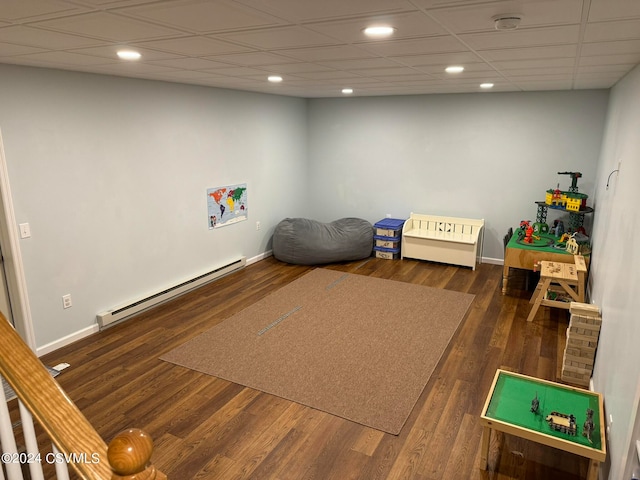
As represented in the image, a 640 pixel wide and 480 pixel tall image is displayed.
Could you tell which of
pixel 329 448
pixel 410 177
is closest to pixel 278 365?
pixel 329 448

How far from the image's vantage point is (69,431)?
2.87 ft

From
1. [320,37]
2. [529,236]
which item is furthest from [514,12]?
[529,236]

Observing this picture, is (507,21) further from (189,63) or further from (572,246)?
(572,246)

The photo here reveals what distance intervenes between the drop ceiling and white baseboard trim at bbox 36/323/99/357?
2.26 meters

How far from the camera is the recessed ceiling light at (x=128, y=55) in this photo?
107 inches

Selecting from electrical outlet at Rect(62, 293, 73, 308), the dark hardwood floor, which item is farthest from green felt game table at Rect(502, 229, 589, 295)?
electrical outlet at Rect(62, 293, 73, 308)

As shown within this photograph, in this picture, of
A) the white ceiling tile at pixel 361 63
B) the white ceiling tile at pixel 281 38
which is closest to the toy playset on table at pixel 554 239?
the white ceiling tile at pixel 361 63

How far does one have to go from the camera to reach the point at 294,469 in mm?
2508

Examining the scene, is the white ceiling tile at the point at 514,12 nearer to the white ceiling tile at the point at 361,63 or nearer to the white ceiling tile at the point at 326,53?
→ the white ceiling tile at the point at 326,53

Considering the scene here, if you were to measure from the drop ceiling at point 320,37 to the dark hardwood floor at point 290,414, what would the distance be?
7.72ft

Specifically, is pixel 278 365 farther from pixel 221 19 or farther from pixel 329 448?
pixel 221 19

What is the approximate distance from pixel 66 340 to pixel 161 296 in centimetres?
105

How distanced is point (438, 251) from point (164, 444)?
4.52m

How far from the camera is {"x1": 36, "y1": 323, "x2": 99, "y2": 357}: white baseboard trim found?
375 cm
